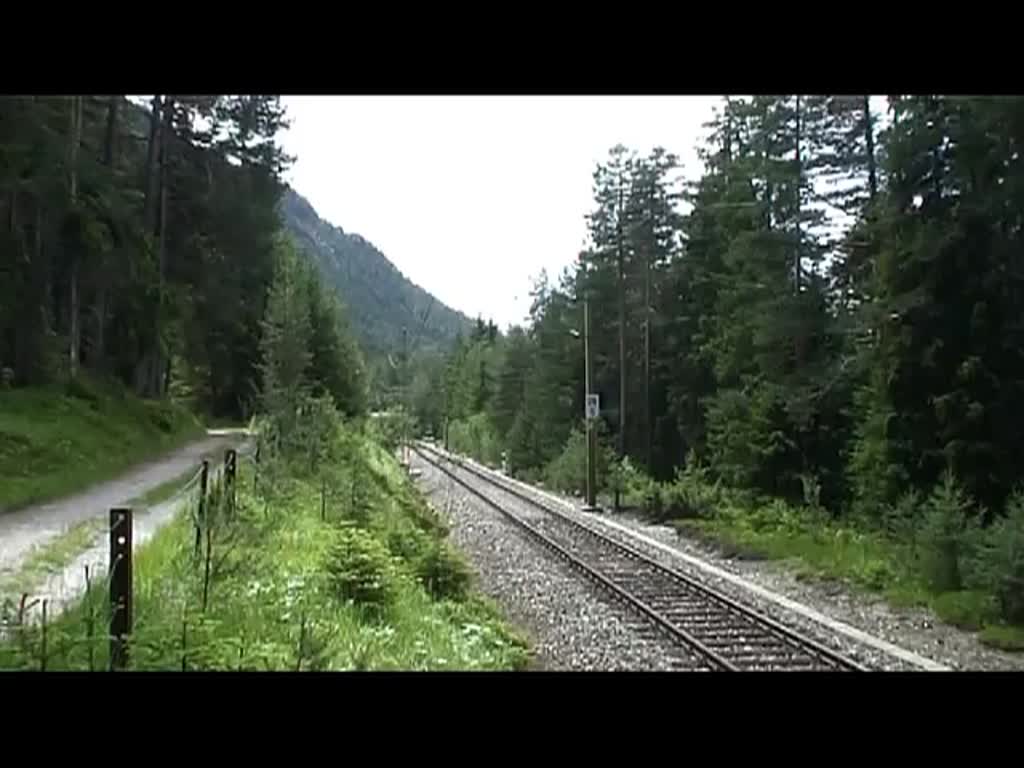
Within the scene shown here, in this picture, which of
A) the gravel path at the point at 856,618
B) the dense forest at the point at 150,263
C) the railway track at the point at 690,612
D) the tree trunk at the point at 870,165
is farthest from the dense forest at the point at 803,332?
the dense forest at the point at 150,263

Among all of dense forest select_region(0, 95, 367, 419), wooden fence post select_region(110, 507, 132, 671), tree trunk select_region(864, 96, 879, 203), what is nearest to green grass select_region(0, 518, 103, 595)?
dense forest select_region(0, 95, 367, 419)

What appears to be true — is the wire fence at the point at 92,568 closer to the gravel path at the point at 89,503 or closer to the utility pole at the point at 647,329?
the gravel path at the point at 89,503

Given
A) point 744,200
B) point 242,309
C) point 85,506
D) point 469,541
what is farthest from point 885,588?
point 744,200

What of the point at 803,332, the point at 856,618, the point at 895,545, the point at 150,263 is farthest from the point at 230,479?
the point at 803,332

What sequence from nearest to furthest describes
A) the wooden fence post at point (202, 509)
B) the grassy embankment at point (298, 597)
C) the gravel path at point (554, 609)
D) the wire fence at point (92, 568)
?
the wire fence at point (92, 568), the grassy embankment at point (298, 597), the wooden fence post at point (202, 509), the gravel path at point (554, 609)

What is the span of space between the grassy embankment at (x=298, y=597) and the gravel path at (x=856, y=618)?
5.80 ft

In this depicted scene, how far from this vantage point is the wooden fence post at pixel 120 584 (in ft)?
9.50

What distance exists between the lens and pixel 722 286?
1605 cm

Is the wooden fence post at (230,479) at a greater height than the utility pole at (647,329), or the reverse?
the utility pole at (647,329)

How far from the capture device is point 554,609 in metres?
7.18

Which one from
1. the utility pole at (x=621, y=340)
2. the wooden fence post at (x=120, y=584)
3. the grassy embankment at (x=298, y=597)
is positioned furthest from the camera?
the utility pole at (x=621, y=340)

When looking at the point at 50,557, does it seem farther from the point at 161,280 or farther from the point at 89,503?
the point at 161,280

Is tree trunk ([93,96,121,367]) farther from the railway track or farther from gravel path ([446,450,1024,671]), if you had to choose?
gravel path ([446,450,1024,671])
